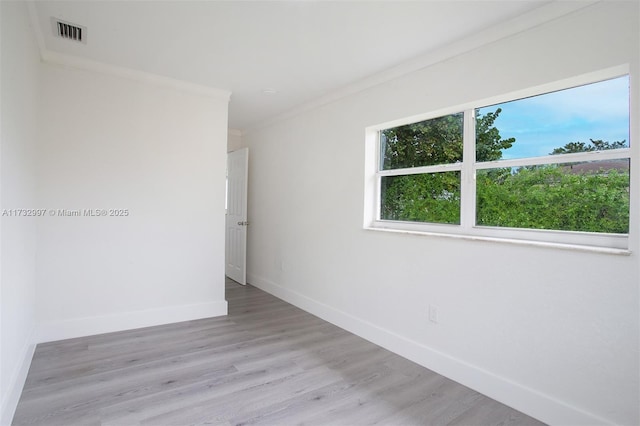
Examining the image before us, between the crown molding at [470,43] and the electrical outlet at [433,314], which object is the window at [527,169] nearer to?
the crown molding at [470,43]

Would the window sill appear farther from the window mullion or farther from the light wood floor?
the light wood floor

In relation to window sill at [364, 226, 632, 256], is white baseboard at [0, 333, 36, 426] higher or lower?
lower

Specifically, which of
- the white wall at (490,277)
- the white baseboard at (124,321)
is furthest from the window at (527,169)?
the white baseboard at (124,321)

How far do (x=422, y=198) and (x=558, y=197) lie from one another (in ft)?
3.34

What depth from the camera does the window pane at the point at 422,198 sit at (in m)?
2.67

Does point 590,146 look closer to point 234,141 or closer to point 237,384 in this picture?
point 237,384

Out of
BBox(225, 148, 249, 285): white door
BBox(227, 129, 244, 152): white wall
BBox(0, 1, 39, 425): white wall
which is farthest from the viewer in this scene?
BBox(227, 129, 244, 152): white wall

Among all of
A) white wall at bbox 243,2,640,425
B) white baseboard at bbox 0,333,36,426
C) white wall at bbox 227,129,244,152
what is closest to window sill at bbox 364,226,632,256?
white wall at bbox 243,2,640,425

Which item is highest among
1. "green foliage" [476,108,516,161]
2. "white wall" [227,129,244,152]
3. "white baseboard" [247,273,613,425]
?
"white wall" [227,129,244,152]

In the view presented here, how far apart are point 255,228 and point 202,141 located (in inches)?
71.2

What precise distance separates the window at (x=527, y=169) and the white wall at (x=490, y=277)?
0.54 feet

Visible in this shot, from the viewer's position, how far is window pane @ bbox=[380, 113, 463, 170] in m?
2.68

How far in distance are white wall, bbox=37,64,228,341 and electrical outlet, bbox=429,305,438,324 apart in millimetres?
2260

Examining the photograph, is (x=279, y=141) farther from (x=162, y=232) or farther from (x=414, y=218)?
(x=414, y=218)
